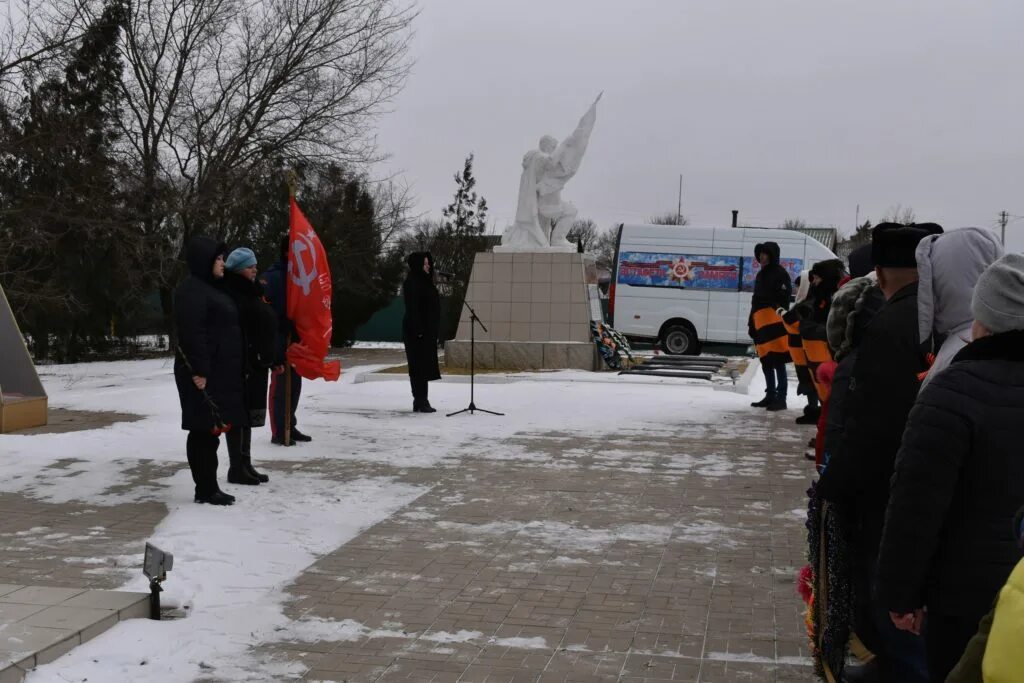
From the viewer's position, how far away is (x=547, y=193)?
1995 cm

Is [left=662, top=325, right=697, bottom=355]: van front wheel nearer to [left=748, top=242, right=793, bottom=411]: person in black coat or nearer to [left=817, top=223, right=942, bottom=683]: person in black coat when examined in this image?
[left=748, top=242, right=793, bottom=411]: person in black coat

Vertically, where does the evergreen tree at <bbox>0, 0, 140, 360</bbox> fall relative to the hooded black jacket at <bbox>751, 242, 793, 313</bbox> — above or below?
above

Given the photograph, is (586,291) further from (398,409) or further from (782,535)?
(782,535)

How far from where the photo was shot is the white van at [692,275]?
22.9 metres

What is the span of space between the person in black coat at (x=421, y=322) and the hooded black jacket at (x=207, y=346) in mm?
4992

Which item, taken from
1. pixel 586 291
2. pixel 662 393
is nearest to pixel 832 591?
pixel 662 393

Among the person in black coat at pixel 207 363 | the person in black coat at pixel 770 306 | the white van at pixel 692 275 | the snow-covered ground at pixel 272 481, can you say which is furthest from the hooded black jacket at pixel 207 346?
the white van at pixel 692 275

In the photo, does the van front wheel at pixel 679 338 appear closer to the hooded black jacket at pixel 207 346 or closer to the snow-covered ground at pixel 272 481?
the snow-covered ground at pixel 272 481

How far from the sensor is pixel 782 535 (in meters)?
6.62

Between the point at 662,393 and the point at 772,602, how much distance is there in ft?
32.5

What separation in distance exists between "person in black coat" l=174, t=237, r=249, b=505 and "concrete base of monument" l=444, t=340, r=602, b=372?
39.2ft

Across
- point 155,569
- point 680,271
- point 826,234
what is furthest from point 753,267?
point 826,234

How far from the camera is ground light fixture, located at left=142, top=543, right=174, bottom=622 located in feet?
15.5

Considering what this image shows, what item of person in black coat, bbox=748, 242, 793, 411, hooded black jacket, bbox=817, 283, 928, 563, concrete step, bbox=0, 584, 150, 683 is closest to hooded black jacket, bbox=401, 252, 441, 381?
person in black coat, bbox=748, 242, 793, 411
